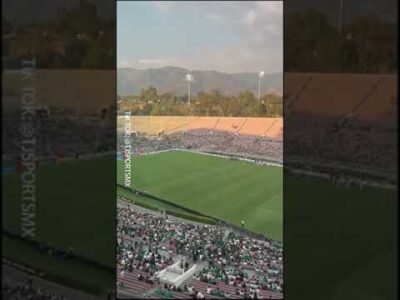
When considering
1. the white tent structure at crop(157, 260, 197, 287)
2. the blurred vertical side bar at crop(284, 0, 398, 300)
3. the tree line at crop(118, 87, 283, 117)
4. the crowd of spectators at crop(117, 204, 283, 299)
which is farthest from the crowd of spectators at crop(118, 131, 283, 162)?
the blurred vertical side bar at crop(284, 0, 398, 300)

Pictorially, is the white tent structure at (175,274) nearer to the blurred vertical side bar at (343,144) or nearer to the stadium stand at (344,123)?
the blurred vertical side bar at (343,144)

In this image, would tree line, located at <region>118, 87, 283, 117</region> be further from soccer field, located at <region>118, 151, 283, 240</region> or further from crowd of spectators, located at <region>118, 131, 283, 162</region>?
soccer field, located at <region>118, 151, 283, 240</region>

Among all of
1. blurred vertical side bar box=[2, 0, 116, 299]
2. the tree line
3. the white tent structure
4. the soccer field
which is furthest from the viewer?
the soccer field

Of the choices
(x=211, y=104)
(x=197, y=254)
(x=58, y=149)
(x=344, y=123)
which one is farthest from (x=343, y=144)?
(x=211, y=104)

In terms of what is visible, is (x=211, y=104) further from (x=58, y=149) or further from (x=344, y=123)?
(x=58, y=149)

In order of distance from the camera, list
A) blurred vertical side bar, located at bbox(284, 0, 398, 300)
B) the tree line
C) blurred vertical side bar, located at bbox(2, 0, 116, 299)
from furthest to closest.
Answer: the tree line
blurred vertical side bar, located at bbox(284, 0, 398, 300)
blurred vertical side bar, located at bbox(2, 0, 116, 299)

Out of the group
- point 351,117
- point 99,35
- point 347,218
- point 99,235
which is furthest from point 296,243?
point 99,35
